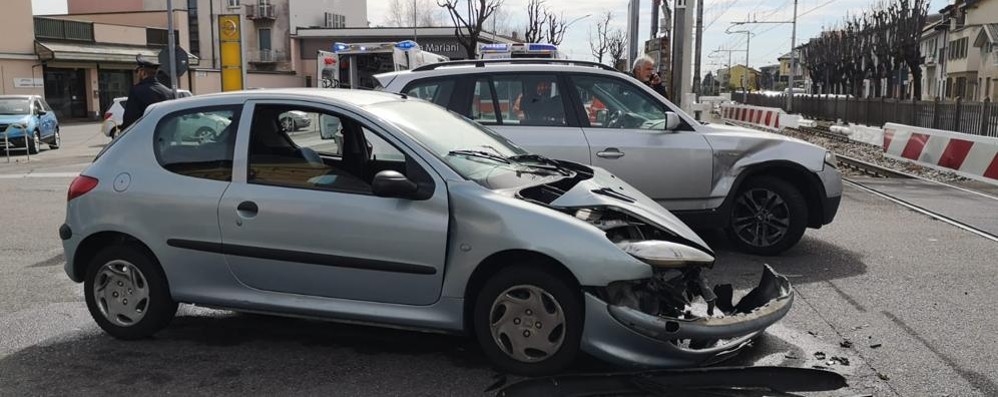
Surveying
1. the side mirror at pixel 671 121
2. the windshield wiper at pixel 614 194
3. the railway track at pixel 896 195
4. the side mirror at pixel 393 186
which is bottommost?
the railway track at pixel 896 195

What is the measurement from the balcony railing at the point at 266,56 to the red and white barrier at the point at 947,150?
6423cm

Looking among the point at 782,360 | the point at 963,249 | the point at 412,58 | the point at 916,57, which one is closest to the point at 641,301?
the point at 782,360

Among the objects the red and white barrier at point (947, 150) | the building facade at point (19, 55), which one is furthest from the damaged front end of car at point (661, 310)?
the building facade at point (19, 55)

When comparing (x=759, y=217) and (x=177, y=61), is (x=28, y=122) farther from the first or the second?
(x=759, y=217)

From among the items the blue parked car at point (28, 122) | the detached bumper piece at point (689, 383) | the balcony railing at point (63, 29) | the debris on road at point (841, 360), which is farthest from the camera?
the balcony railing at point (63, 29)

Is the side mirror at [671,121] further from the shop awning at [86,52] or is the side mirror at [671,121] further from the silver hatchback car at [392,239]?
the shop awning at [86,52]

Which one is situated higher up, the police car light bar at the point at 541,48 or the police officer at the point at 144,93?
the police car light bar at the point at 541,48

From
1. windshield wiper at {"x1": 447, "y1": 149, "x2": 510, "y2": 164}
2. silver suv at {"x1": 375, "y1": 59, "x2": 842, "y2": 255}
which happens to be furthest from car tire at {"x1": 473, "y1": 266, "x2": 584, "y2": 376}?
silver suv at {"x1": 375, "y1": 59, "x2": 842, "y2": 255}

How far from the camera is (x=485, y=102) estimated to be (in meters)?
7.56

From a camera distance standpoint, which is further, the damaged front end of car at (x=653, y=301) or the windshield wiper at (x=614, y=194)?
the windshield wiper at (x=614, y=194)

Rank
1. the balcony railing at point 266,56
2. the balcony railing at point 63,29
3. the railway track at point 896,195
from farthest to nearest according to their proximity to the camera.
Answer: the balcony railing at point 266,56, the balcony railing at point 63,29, the railway track at point 896,195

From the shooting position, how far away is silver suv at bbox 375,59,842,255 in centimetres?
736

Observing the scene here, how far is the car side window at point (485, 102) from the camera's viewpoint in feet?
24.8

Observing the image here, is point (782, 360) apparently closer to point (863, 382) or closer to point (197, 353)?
point (863, 382)
